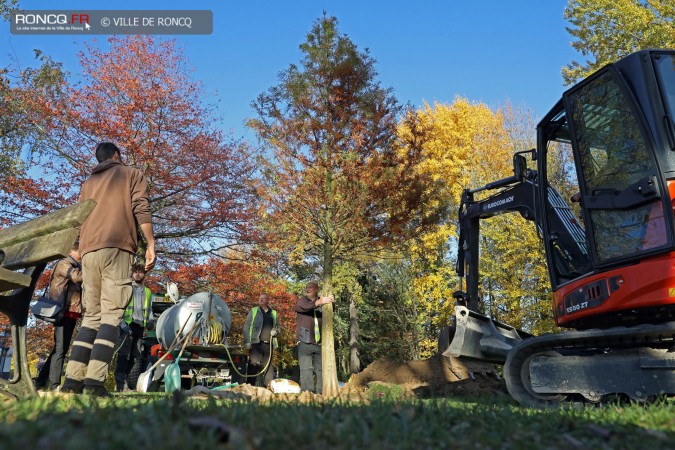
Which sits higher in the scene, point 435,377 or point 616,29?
point 616,29

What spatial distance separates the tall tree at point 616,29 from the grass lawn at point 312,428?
560 inches

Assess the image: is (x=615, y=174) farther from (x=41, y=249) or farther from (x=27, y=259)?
(x=27, y=259)

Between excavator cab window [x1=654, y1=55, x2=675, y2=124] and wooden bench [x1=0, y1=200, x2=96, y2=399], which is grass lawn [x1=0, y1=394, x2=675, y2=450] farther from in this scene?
excavator cab window [x1=654, y1=55, x2=675, y2=124]

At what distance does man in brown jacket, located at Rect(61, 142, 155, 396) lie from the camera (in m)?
4.79

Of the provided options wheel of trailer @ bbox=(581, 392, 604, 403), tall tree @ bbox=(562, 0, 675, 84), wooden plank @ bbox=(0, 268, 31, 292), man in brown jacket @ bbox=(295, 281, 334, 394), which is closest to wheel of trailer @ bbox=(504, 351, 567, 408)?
wheel of trailer @ bbox=(581, 392, 604, 403)

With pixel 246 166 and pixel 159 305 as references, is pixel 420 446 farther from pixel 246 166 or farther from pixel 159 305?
Answer: pixel 246 166

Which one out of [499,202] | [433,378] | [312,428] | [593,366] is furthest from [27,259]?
[433,378]

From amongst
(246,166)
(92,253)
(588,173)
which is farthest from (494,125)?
→ (92,253)

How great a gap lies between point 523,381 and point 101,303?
178 inches

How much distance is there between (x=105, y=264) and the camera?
5.00 metres

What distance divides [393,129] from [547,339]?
19.6ft

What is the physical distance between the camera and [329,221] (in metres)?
11.1

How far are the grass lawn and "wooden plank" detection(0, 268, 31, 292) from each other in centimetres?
142

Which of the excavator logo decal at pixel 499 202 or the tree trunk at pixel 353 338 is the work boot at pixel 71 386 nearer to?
the excavator logo decal at pixel 499 202
